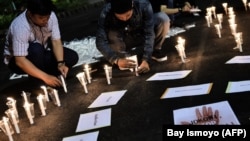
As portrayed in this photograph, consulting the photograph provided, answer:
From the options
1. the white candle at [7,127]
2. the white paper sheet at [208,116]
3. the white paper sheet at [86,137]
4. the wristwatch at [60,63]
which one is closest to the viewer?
the white paper sheet at [208,116]

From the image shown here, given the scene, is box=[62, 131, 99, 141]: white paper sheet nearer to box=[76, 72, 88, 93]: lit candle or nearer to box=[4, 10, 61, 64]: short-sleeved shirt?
box=[76, 72, 88, 93]: lit candle

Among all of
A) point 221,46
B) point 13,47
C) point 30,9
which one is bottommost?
point 221,46

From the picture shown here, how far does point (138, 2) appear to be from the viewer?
20.5 ft

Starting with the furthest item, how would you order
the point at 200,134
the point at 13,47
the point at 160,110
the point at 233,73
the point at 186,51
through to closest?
the point at 186,51 → the point at 13,47 → the point at 233,73 → the point at 160,110 → the point at 200,134

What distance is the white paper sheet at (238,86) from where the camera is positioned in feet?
15.2

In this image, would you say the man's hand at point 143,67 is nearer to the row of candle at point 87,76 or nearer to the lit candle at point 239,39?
the row of candle at point 87,76

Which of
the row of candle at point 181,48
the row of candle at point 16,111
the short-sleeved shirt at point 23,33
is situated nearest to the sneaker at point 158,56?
the row of candle at point 181,48

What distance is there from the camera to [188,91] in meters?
4.96

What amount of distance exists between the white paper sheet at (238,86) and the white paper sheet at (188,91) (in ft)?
0.77

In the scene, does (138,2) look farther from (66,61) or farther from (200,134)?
(200,134)

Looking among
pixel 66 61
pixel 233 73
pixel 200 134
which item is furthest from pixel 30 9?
pixel 200 134

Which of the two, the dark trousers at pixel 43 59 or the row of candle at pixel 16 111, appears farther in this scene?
the dark trousers at pixel 43 59

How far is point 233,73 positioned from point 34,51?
2823mm

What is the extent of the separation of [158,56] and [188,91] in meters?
1.92
